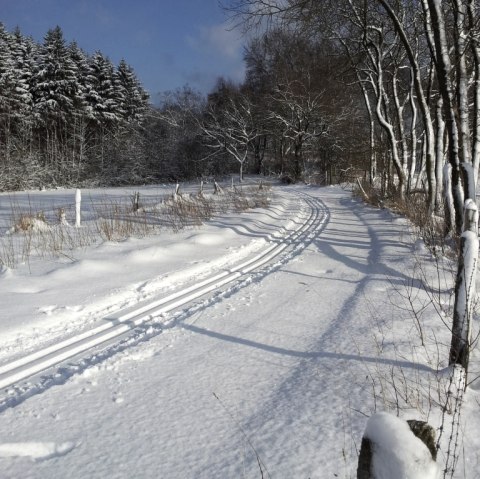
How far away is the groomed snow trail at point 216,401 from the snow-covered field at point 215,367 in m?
0.01

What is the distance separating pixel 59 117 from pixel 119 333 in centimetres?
3958

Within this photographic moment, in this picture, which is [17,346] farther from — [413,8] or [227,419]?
[413,8]

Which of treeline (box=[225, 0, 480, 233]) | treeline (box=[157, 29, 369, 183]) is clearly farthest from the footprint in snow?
treeline (box=[157, 29, 369, 183])

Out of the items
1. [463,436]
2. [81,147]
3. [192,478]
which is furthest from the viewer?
[81,147]

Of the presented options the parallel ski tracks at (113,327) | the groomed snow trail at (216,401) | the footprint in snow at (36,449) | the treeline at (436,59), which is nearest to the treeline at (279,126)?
the treeline at (436,59)

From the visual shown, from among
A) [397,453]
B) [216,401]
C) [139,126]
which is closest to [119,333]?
[216,401]

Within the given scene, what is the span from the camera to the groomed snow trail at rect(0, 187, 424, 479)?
2.20m

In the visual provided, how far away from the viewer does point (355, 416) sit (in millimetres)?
2557

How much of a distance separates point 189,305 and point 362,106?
113ft

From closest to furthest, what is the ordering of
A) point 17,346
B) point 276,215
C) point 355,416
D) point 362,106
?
point 355,416, point 17,346, point 276,215, point 362,106

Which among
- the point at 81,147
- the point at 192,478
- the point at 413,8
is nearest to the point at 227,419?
the point at 192,478

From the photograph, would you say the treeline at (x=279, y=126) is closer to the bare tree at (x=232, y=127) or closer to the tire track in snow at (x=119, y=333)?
the bare tree at (x=232, y=127)

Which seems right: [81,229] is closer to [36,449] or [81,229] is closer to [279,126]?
[36,449]

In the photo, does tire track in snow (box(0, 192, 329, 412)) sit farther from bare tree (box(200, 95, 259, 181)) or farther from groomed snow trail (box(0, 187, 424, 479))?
bare tree (box(200, 95, 259, 181))
